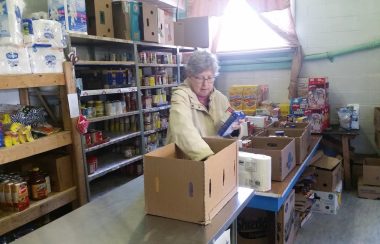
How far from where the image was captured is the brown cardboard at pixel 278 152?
211cm

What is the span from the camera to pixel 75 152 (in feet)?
8.27

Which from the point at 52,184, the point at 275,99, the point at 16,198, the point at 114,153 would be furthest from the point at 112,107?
the point at 275,99

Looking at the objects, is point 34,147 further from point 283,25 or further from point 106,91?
point 283,25

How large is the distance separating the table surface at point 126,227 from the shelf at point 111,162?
1.42 metres

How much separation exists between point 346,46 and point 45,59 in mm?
3617

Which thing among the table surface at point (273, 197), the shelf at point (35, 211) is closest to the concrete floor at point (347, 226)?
the table surface at point (273, 197)

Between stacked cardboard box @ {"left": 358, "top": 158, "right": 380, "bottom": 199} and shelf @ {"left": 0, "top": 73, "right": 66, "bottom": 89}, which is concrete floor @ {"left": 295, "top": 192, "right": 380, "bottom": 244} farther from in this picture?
shelf @ {"left": 0, "top": 73, "right": 66, "bottom": 89}

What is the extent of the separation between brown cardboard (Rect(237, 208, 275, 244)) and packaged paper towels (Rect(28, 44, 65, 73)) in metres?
1.74

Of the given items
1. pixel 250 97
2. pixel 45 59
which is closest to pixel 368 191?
pixel 250 97

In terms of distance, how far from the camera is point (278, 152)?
211cm

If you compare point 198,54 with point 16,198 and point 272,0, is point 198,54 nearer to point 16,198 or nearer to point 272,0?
point 16,198

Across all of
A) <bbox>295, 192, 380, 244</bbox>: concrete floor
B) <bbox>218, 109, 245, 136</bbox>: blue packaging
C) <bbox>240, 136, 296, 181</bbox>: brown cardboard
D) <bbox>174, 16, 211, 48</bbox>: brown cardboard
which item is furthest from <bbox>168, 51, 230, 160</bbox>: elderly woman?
<bbox>174, 16, 211, 48</bbox>: brown cardboard

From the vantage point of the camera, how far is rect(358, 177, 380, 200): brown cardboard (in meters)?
3.48

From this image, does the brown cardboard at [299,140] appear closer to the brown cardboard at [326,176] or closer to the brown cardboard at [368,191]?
the brown cardboard at [326,176]
